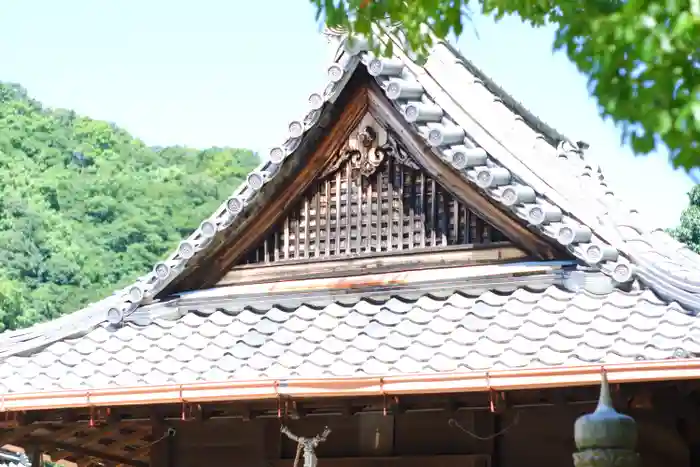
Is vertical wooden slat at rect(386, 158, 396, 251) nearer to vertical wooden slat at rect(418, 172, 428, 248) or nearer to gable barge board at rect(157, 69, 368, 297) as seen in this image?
vertical wooden slat at rect(418, 172, 428, 248)

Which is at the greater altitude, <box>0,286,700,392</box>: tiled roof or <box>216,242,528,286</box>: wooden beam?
<box>216,242,528,286</box>: wooden beam

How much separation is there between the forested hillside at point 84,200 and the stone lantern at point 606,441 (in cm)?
3951

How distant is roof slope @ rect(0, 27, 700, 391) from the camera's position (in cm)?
751

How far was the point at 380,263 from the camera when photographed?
29.6 feet

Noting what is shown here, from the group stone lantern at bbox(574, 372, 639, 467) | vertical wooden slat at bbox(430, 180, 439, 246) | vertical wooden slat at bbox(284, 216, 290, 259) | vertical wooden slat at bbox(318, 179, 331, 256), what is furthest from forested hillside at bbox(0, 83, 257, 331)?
stone lantern at bbox(574, 372, 639, 467)

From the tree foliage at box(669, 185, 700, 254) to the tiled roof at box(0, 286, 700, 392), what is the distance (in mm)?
19096

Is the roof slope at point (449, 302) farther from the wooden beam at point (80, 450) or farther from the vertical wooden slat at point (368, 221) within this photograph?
the wooden beam at point (80, 450)

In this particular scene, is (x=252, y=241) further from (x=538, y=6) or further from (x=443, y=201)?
(x=538, y=6)

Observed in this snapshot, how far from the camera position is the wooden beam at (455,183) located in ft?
27.3

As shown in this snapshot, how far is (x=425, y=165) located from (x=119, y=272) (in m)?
49.6

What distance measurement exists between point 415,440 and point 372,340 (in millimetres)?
925

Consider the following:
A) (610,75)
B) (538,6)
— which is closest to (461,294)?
(538,6)

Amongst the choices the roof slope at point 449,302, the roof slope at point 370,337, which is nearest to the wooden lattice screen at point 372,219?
the roof slope at point 449,302

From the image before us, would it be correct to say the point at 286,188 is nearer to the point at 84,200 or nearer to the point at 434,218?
the point at 434,218
